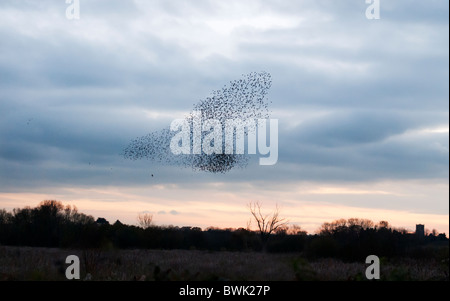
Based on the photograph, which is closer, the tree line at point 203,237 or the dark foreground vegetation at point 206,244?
the dark foreground vegetation at point 206,244

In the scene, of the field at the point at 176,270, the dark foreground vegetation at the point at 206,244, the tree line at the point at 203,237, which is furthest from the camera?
the tree line at the point at 203,237

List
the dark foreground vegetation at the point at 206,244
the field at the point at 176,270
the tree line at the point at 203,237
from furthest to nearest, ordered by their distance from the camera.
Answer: the tree line at the point at 203,237
the dark foreground vegetation at the point at 206,244
the field at the point at 176,270

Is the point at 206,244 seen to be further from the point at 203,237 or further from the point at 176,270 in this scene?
the point at 176,270

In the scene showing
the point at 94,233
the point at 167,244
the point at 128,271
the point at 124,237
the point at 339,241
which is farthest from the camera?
the point at 167,244

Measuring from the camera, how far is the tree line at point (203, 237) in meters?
32.3

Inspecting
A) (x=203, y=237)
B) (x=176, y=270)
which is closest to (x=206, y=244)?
(x=203, y=237)

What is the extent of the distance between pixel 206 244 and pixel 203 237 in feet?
4.06

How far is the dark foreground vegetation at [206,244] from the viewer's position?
2428 cm

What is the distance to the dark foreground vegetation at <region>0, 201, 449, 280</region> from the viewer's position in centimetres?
2428

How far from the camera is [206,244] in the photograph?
1646 inches
